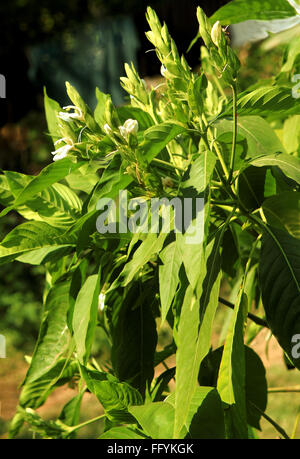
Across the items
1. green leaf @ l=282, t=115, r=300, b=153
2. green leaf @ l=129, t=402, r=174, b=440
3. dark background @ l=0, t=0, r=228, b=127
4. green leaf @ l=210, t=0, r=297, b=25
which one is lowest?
green leaf @ l=129, t=402, r=174, b=440

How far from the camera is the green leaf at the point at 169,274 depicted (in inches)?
27.3

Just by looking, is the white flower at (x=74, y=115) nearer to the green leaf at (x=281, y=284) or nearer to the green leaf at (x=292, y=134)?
the green leaf at (x=281, y=284)

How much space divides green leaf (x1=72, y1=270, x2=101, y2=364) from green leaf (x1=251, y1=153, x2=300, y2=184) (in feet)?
0.91

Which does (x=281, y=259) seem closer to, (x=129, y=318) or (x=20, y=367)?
(x=129, y=318)

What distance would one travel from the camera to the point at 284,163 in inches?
29.7

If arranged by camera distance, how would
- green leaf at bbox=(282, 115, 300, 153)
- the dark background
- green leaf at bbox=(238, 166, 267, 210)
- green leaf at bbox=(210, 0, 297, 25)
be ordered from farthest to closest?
1. the dark background
2. green leaf at bbox=(282, 115, 300, 153)
3. green leaf at bbox=(210, 0, 297, 25)
4. green leaf at bbox=(238, 166, 267, 210)

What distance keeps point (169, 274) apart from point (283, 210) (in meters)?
0.22

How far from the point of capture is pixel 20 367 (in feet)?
15.5

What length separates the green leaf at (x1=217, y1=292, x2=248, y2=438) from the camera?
0.69 m

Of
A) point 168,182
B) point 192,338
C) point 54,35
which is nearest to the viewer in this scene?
point 192,338

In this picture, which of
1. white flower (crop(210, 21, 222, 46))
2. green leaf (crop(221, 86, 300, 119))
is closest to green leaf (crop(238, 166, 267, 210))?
green leaf (crop(221, 86, 300, 119))

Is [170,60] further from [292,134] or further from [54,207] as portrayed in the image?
[292,134]

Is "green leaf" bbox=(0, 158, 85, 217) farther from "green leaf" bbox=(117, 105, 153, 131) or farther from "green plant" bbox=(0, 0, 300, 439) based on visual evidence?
"green leaf" bbox=(117, 105, 153, 131)

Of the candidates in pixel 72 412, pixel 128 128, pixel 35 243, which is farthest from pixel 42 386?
pixel 128 128
